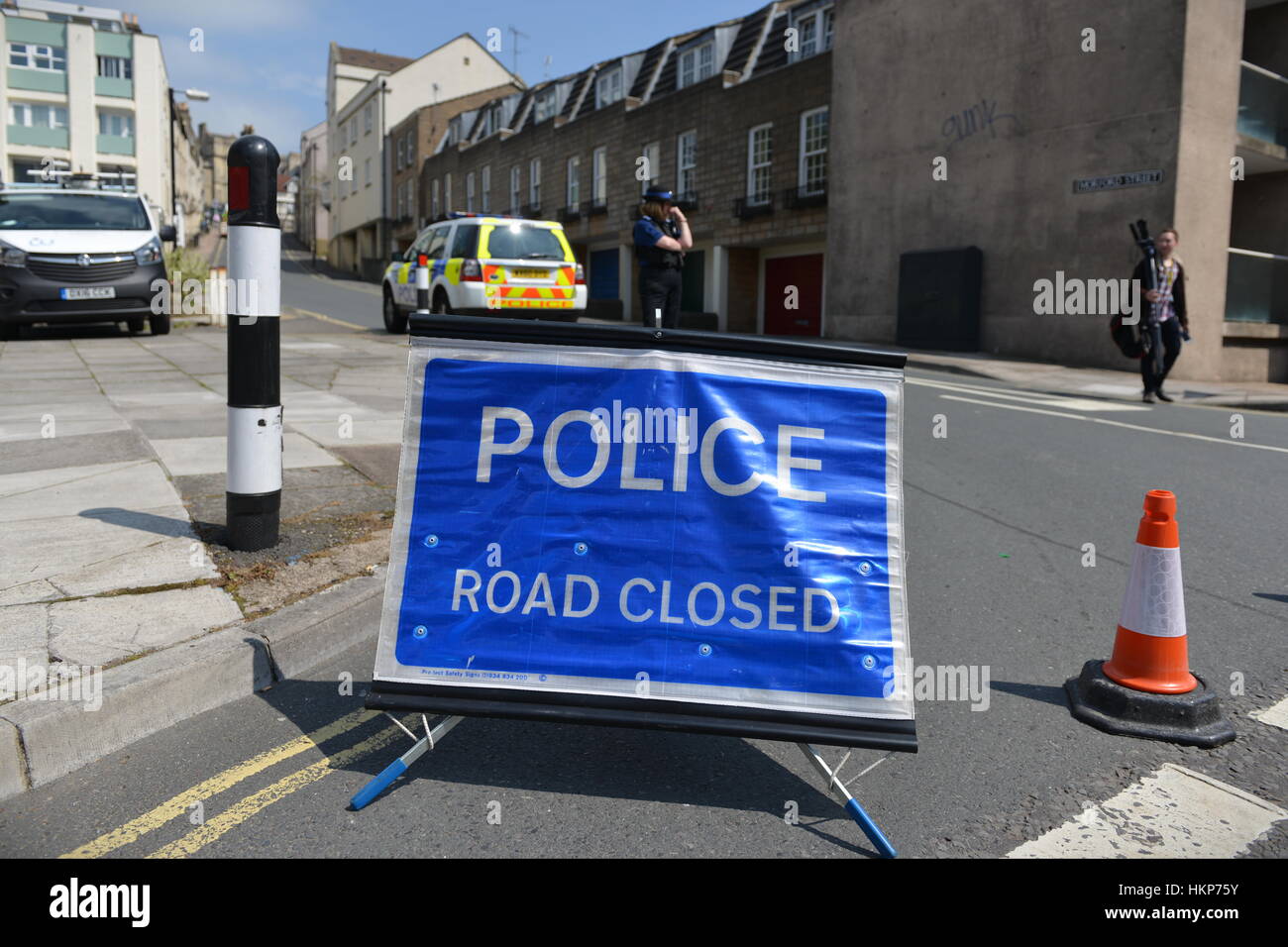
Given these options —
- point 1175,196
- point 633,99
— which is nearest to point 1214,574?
point 1175,196

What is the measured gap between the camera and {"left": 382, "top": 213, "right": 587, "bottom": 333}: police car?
47.7 ft

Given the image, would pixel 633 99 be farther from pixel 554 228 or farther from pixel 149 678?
pixel 149 678

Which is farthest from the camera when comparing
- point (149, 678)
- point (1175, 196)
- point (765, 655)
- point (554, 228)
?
point (1175, 196)

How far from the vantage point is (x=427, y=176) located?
54.8 metres

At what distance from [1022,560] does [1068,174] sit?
50.5 ft

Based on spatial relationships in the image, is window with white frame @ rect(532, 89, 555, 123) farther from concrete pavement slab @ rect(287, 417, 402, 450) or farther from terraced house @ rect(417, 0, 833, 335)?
concrete pavement slab @ rect(287, 417, 402, 450)

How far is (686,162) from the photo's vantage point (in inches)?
1217

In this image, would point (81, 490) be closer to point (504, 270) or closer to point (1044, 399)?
point (504, 270)

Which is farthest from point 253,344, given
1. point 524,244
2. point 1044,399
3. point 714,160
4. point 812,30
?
point 714,160

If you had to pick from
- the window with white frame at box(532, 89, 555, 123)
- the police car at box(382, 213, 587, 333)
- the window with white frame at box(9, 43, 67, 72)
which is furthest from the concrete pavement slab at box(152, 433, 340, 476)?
the window with white frame at box(9, 43, 67, 72)

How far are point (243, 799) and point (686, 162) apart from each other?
30.0 meters

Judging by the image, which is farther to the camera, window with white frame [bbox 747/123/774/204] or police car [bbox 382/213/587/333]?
window with white frame [bbox 747/123/774/204]

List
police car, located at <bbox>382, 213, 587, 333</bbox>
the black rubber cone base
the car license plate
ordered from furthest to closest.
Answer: police car, located at <bbox>382, 213, 587, 333</bbox>
the car license plate
the black rubber cone base
